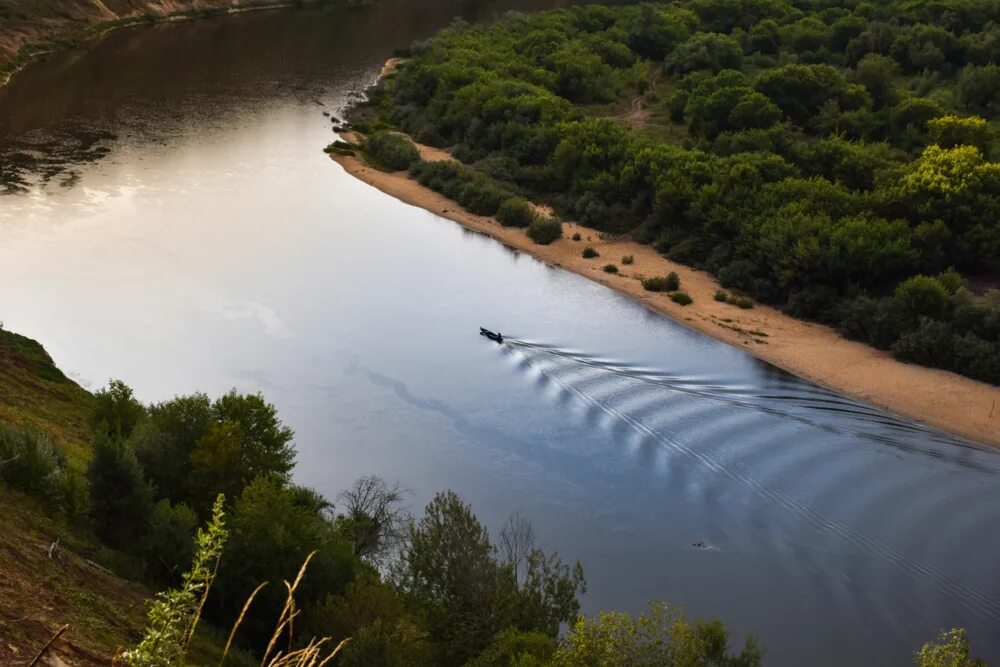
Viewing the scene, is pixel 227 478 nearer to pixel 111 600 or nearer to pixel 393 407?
pixel 111 600

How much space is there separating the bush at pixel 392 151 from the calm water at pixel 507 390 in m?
3.97

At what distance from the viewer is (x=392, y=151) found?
56.4 m

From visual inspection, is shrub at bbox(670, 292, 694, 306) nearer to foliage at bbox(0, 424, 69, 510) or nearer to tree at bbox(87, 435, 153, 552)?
tree at bbox(87, 435, 153, 552)

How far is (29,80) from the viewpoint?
65.2 meters

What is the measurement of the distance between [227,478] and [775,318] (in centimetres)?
2349

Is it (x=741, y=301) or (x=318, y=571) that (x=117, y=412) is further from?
(x=741, y=301)

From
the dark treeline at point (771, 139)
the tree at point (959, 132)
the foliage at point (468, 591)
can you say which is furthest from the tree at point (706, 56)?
the foliage at point (468, 591)

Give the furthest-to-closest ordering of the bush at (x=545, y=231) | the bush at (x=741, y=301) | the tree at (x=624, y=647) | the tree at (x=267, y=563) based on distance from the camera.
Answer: the bush at (x=545, y=231) → the bush at (x=741, y=301) → the tree at (x=267, y=563) → the tree at (x=624, y=647)

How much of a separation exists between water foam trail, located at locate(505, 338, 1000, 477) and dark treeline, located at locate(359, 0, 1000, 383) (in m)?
4.27

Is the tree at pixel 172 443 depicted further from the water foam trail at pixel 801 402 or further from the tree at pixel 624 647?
the water foam trail at pixel 801 402

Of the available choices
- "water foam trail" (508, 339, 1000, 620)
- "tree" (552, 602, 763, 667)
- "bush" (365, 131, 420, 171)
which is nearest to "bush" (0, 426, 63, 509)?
"tree" (552, 602, 763, 667)

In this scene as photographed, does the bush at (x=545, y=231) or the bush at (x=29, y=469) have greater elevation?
the bush at (x=545, y=231)

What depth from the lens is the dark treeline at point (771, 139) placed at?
125 ft

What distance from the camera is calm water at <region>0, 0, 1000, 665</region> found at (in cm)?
2261
